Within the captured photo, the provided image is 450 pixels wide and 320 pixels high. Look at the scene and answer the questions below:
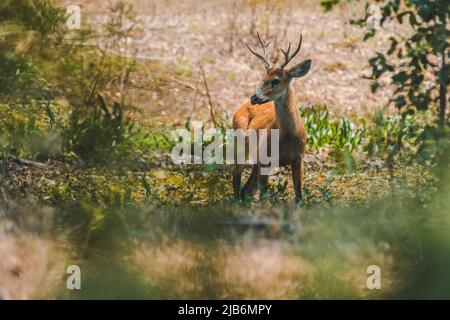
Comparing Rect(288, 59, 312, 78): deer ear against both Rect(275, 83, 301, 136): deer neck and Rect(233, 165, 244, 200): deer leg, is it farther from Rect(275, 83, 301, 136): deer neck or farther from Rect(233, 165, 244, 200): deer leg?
Rect(233, 165, 244, 200): deer leg

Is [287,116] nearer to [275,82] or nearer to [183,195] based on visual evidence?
[275,82]

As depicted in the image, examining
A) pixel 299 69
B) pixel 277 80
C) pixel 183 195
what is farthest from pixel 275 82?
pixel 183 195

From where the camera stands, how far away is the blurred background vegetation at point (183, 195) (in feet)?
16.5

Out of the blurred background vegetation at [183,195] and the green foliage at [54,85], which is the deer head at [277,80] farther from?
the green foliage at [54,85]

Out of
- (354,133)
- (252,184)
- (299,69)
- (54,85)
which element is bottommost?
(252,184)

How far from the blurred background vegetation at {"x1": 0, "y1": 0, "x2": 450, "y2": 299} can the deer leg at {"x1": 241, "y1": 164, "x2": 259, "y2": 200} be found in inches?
8.4

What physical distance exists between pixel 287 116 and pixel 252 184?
0.66m

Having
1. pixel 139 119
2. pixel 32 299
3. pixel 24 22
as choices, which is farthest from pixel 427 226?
pixel 139 119

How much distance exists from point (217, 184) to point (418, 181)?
184cm

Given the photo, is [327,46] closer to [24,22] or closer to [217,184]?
[217,184]

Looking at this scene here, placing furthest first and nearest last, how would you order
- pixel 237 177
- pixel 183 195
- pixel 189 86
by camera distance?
pixel 189 86
pixel 183 195
pixel 237 177

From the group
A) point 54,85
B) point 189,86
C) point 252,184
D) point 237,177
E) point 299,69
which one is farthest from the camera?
point 189,86

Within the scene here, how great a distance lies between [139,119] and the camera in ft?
31.7

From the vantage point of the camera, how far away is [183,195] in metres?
7.89
